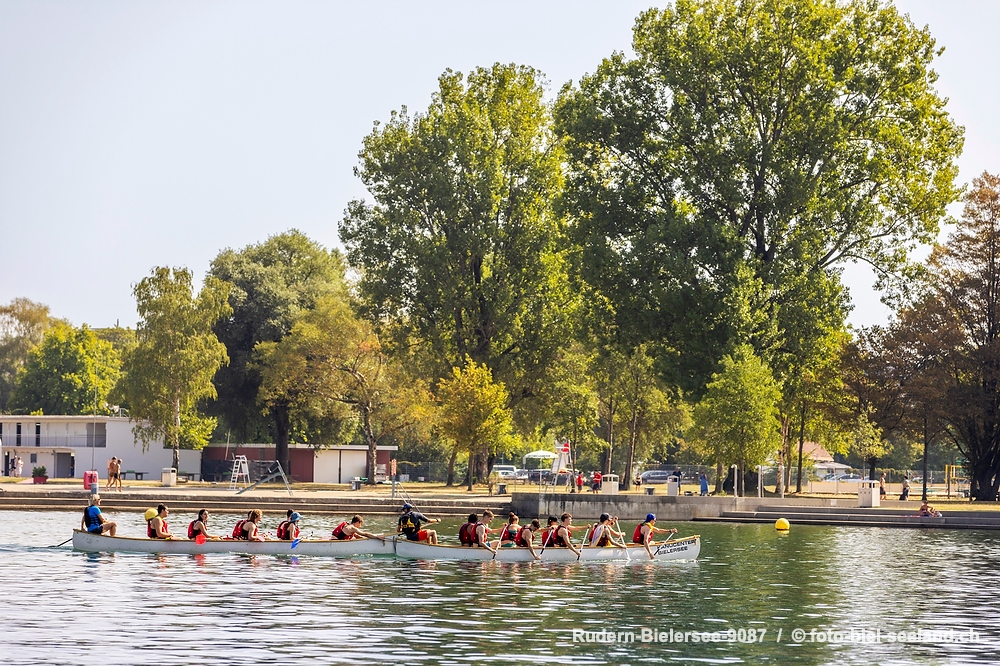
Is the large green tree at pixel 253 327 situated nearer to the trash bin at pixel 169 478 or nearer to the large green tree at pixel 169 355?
the large green tree at pixel 169 355

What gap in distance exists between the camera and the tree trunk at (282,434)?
100419 millimetres

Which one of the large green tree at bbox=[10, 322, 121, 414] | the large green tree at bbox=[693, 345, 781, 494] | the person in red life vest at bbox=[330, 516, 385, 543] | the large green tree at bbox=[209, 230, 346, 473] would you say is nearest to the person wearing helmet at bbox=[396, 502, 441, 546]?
the person in red life vest at bbox=[330, 516, 385, 543]

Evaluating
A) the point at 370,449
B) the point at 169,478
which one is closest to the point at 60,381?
the point at 370,449

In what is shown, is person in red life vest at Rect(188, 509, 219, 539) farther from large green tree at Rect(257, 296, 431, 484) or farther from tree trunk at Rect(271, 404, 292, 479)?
tree trunk at Rect(271, 404, 292, 479)

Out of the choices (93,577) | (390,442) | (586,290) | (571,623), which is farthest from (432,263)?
(571,623)

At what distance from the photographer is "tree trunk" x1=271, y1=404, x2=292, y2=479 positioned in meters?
100

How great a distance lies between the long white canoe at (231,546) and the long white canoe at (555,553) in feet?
3.30

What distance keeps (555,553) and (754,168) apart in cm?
3283

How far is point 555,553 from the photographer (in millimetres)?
41031

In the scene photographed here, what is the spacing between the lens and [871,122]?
225ft

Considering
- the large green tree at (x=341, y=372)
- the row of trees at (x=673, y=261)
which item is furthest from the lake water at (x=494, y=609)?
the large green tree at (x=341, y=372)

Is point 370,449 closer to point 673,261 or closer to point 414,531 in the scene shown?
point 673,261

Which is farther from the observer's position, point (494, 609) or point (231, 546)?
point (231, 546)

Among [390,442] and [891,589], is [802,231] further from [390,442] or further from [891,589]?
[390,442]
